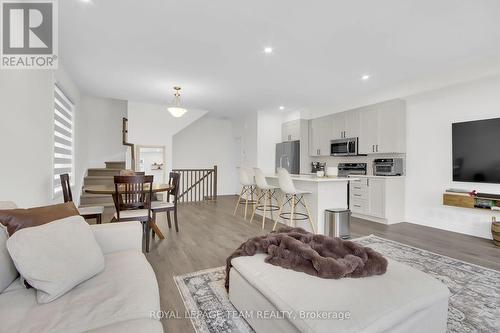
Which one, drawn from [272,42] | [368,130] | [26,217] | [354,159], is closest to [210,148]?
[354,159]

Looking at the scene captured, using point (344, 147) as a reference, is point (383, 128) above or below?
above

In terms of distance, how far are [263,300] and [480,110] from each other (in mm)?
4469

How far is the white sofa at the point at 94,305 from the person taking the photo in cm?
99

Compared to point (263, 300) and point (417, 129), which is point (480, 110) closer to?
point (417, 129)

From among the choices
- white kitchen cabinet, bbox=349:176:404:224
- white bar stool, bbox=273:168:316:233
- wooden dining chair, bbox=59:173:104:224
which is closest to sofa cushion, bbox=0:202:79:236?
wooden dining chair, bbox=59:173:104:224

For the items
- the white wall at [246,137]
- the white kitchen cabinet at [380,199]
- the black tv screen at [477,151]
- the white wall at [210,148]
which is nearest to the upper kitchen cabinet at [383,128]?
the white kitchen cabinet at [380,199]

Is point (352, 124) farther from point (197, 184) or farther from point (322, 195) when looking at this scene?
point (197, 184)

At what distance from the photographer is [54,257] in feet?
4.13

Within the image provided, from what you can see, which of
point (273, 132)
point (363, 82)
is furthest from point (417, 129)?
point (273, 132)

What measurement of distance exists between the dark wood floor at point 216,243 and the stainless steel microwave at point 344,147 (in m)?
1.53

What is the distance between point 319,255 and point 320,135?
5.00 metres

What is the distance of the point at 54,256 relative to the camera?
1.26 meters

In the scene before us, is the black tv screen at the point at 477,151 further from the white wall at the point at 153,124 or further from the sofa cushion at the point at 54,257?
the white wall at the point at 153,124

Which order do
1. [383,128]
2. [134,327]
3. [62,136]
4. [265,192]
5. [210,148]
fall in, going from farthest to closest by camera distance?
[210,148] < [383,128] < [265,192] < [62,136] < [134,327]
